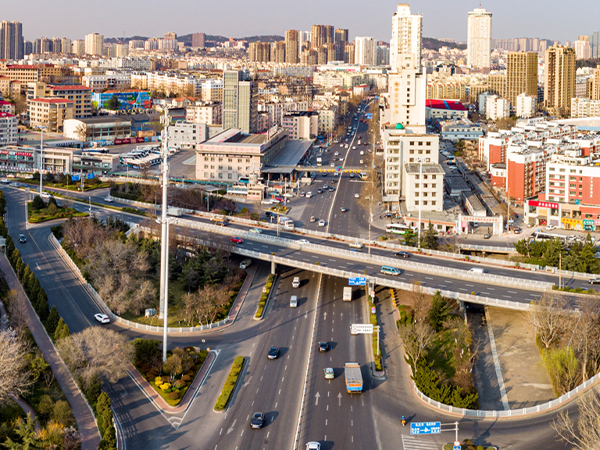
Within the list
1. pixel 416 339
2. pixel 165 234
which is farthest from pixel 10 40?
pixel 416 339

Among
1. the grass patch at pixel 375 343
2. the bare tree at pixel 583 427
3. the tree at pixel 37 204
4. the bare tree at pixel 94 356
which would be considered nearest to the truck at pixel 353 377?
the grass patch at pixel 375 343

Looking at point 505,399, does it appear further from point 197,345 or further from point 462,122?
point 462,122

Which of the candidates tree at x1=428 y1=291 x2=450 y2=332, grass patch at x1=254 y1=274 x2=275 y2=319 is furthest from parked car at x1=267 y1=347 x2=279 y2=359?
tree at x1=428 y1=291 x2=450 y2=332

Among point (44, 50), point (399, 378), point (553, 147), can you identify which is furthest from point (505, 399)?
point (44, 50)

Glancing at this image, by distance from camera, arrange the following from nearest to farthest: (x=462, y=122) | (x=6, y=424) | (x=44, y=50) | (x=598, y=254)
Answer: (x=6, y=424) < (x=598, y=254) < (x=462, y=122) < (x=44, y=50)

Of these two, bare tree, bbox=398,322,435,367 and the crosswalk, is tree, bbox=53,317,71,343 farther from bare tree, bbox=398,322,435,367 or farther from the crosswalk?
the crosswalk
